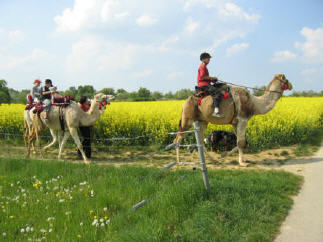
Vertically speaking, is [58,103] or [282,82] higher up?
[282,82]

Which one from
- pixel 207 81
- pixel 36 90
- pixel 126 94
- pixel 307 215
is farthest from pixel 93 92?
pixel 307 215

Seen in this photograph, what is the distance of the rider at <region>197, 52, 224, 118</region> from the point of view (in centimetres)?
664

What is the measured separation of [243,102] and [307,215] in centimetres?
353

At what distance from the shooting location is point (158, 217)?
11.8ft

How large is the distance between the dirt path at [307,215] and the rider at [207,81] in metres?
2.46

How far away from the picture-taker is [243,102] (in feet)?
22.5

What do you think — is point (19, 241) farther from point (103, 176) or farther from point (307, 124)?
point (307, 124)

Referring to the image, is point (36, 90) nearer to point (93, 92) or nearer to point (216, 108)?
point (216, 108)

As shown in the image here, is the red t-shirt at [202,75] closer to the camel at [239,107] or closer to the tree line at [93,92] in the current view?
the camel at [239,107]

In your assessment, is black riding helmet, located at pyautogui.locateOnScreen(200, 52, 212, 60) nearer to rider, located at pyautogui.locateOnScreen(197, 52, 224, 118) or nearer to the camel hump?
rider, located at pyautogui.locateOnScreen(197, 52, 224, 118)

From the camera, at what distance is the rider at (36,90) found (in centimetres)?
853

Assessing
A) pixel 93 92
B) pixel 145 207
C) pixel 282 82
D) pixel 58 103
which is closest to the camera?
pixel 145 207

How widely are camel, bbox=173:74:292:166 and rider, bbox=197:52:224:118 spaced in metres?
0.16

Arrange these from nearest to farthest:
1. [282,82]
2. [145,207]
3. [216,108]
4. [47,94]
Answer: [145,207]
[216,108]
[282,82]
[47,94]
